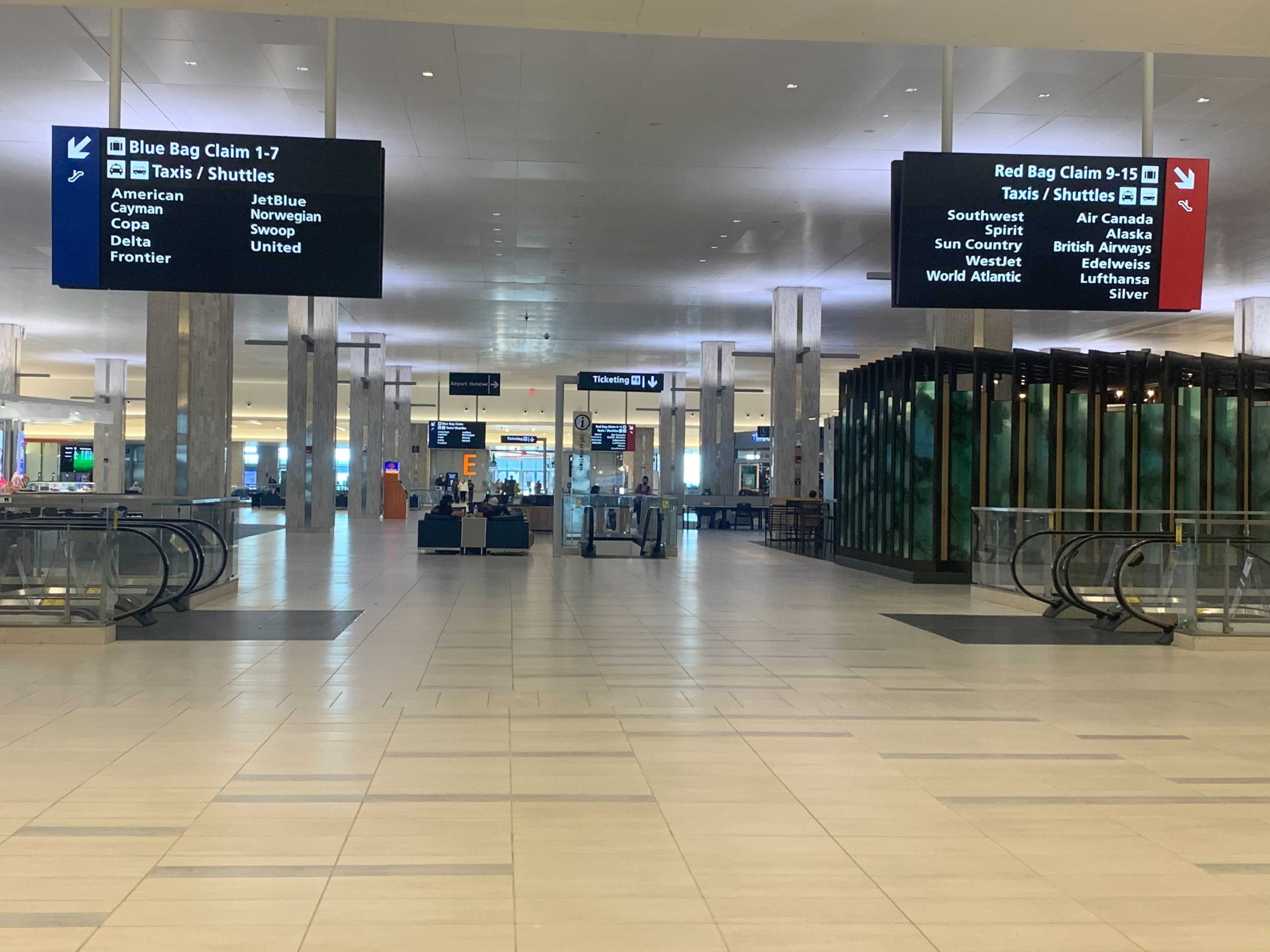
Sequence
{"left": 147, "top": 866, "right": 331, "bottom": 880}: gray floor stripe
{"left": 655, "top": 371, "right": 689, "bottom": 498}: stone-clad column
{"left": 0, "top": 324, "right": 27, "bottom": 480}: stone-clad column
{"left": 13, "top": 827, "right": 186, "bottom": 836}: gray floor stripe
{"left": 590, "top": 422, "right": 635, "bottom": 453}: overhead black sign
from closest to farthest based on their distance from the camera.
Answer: {"left": 147, "top": 866, "right": 331, "bottom": 880}: gray floor stripe < {"left": 13, "top": 827, "right": 186, "bottom": 836}: gray floor stripe < {"left": 0, "top": 324, "right": 27, "bottom": 480}: stone-clad column < {"left": 590, "top": 422, "right": 635, "bottom": 453}: overhead black sign < {"left": 655, "top": 371, "right": 689, "bottom": 498}: stone-clad column

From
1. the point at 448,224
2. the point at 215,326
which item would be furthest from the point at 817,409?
the point at 215,326

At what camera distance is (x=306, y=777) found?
459 centimetres

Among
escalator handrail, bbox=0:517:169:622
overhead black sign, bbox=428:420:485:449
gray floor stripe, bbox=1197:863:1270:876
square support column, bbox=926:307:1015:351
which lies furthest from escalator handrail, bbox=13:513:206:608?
overhead black sign, bbox=428:420:485:449

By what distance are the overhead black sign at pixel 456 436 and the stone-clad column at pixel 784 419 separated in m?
16.9

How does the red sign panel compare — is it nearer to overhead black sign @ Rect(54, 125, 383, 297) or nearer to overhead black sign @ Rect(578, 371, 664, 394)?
overhead black sign @ Rect(54, 125, 383, 297)

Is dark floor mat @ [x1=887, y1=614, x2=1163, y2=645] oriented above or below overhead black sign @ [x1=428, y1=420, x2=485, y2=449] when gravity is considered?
below

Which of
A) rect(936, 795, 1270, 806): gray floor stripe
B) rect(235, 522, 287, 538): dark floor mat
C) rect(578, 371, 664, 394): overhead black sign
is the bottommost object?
rect(936, 795, 1270, 806): gray floor stripe

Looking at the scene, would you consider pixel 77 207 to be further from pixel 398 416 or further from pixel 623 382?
pixel 398 416

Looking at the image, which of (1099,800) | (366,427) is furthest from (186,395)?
(366,427)

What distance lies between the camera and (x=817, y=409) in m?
24.2

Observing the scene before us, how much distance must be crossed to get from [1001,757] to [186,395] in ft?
39.5

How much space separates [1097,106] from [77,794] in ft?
34.9

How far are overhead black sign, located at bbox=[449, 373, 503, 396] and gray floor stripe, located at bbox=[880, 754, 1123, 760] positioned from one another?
91.3ft

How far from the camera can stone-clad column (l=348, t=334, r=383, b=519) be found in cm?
3219
